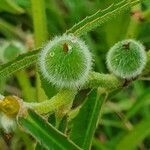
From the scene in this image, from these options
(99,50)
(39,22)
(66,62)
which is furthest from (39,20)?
(99,50)

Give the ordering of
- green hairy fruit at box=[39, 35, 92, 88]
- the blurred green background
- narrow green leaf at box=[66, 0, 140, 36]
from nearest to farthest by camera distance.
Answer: green hairy fruit at box=[39, 35, 92, 88] < narrow green leaf at box=[66, 0, 140, 36] < the blurred green background

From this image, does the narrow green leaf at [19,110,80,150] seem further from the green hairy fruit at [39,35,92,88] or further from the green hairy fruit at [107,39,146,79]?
the green hairy fruit at [107,39,146,79]

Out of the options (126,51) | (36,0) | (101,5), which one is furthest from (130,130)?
(126,51)

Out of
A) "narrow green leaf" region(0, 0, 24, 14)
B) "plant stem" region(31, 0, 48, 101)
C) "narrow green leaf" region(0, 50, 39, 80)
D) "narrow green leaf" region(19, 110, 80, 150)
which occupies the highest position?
"narrow green leaf" region(0, 0, 24, 14)

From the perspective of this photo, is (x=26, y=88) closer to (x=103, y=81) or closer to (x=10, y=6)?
(x=10, y=6)

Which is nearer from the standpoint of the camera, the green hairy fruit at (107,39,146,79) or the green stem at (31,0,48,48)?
the green hairy fruit at (107,39,146,79)

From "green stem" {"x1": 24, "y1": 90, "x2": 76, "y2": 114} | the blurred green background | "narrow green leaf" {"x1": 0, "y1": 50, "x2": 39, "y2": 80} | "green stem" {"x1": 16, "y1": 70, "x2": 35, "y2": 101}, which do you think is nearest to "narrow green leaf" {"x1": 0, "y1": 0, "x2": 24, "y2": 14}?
the blurred green background

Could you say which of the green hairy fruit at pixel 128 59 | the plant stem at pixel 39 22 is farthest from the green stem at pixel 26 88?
the green hairy fruit at pixel 128 59
